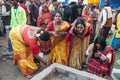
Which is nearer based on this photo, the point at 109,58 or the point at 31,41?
the point at 109,58

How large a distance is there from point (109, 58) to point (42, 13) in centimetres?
320

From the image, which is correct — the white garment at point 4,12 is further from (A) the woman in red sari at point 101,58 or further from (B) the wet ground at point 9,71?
(A) the woman in red sari at point 101,58

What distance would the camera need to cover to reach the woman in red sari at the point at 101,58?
4.07 metres

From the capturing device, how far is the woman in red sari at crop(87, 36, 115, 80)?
4070 millimetres

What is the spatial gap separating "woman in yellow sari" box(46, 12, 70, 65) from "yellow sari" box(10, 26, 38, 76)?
0.47 meters

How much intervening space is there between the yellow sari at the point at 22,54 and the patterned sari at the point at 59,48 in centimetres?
47

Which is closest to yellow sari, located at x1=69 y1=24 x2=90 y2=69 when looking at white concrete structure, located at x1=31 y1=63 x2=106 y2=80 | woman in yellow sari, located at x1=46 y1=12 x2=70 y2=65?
woman in yellow sari, located at x1=46 y1=12 x2=70 y2=65

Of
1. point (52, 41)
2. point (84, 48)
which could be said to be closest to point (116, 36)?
point (84, 48)

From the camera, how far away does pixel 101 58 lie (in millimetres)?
4031

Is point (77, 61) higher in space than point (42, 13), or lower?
lower

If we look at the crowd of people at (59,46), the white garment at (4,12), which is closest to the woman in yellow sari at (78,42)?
the crowd of people at (59,46)

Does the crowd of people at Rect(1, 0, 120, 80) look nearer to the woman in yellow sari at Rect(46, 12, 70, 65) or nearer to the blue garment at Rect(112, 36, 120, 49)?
the woman in yellow sari at Rect(46, 12, 70, 65)

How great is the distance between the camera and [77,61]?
5.25m

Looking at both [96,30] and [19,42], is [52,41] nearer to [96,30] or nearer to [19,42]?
[19,42]
